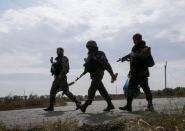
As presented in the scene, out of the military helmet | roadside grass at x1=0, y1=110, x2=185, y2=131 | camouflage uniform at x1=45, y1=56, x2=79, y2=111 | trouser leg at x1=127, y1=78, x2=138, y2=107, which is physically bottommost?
roadside grass at x1=0, y1=110, x2=185, y2=131

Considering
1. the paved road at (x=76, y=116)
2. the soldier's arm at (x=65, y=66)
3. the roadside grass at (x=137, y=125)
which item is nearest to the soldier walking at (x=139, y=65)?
the paved road at (x=76, y=116)

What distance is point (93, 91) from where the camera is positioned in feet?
49.1

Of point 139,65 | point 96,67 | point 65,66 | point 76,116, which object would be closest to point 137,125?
point 76,116

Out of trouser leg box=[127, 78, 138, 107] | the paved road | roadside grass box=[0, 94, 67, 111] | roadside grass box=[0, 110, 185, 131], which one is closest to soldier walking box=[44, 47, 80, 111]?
the paved road

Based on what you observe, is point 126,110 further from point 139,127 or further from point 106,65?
point 139,127

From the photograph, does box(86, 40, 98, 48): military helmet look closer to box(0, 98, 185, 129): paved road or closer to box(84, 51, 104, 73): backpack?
box(84, 51, 104, 73): backpack

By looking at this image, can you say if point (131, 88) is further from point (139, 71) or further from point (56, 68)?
point (56, 68)

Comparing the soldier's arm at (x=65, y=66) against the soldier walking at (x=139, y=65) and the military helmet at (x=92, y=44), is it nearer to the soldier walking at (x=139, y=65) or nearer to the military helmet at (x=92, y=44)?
the military helmet at (x=92, y=44)

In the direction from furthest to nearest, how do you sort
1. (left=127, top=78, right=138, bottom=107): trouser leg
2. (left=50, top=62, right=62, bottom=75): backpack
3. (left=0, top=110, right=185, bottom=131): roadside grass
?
(left=50, top=62, right=62, bottom=75): backpack, (left=127, top=78, right=138, bottom=107): trouser leg, (left=0, top=110, right=185, bottom=131): roadside grass

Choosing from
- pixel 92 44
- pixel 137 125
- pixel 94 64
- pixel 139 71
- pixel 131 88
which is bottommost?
pixel 137 125

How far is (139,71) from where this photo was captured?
14203mm

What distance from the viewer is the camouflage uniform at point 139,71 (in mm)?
13938

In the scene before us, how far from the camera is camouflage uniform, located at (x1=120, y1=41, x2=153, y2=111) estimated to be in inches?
549

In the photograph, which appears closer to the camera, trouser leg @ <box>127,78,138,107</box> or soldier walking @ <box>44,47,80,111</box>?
trouser leg @ <box>127,78,138,107</box>
